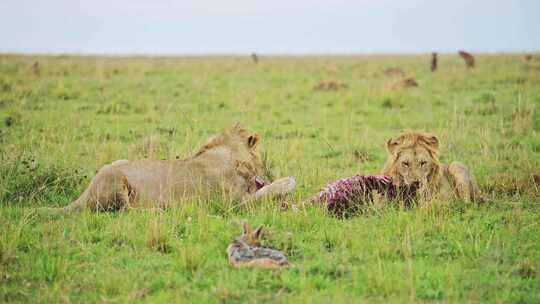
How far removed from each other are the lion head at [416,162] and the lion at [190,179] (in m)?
1.13

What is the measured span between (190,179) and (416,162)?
93.1 inches

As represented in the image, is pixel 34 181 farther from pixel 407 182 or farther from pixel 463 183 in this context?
A: pixel 463 183

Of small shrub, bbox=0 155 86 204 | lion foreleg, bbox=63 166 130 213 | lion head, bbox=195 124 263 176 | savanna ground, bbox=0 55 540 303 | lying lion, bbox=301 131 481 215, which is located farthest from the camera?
small shrub, bbox=0 155 86 204

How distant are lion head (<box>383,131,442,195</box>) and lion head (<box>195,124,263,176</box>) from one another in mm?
1482

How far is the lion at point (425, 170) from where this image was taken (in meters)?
6.98

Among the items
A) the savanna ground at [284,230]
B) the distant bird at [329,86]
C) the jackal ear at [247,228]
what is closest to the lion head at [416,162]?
the savanna ground at [284,230]

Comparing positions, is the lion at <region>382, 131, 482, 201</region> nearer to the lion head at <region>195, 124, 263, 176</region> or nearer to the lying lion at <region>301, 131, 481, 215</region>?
the lying lion at <region>301, 131, 481, 215</region>

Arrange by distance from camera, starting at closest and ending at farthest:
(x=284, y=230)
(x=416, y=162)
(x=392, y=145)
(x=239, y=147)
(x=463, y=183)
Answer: (x=284, y=230)
(x=416, y=162)
(x=463, y=183)
(x=392, y=145)
(x=239, y=147)

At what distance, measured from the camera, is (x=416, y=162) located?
6.96m

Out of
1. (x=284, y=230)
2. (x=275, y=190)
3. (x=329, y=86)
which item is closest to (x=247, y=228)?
(x=284, y=230)

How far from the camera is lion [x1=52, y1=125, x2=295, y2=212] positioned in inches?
270

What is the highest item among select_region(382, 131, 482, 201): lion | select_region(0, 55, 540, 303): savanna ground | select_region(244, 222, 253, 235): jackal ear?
select_region(382, 131, 482, 201): lion

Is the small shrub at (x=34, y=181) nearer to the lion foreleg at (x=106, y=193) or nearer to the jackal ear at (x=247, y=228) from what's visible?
the lion foreleg at (x=106, y=193)

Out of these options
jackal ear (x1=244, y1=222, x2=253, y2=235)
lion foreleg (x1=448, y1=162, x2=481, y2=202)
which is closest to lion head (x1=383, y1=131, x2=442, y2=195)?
lion foreleg (x1=448, y1=162, x2=481, y2=202)
